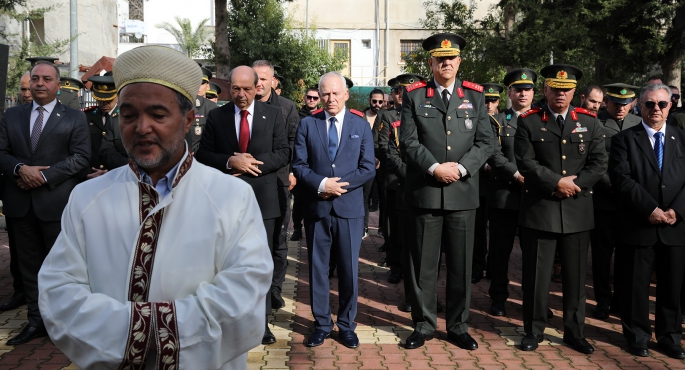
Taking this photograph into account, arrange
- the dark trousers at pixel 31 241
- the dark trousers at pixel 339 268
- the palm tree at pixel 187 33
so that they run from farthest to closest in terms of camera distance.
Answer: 1. the palm tree at pixel 187 33
2. the dark trousers at pixel 31 241
3. the dark trousers at pixel 339 268

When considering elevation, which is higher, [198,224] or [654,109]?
[654,109]

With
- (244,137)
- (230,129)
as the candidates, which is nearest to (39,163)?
(230,129)

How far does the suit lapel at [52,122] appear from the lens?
6.35 meters

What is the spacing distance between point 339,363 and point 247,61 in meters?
22.7

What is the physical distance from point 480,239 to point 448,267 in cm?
251

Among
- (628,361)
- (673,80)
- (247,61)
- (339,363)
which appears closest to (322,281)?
(339,363)

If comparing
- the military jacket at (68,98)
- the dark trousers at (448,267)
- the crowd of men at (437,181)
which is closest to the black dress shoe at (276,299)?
the crowd of men at (437,181)

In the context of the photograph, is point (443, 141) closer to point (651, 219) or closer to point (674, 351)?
point (651, 219)

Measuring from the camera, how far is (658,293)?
6031 mm

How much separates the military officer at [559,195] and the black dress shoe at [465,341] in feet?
1.40

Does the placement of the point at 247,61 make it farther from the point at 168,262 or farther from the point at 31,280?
the point at 168,262

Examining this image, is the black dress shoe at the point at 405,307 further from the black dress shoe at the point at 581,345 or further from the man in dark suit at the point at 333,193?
the black dress shoe at the point at 581,345

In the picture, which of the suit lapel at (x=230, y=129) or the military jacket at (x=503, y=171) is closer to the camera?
the suit lapel at (x=230, y=129)

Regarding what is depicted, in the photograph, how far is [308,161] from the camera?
6.30 metres
